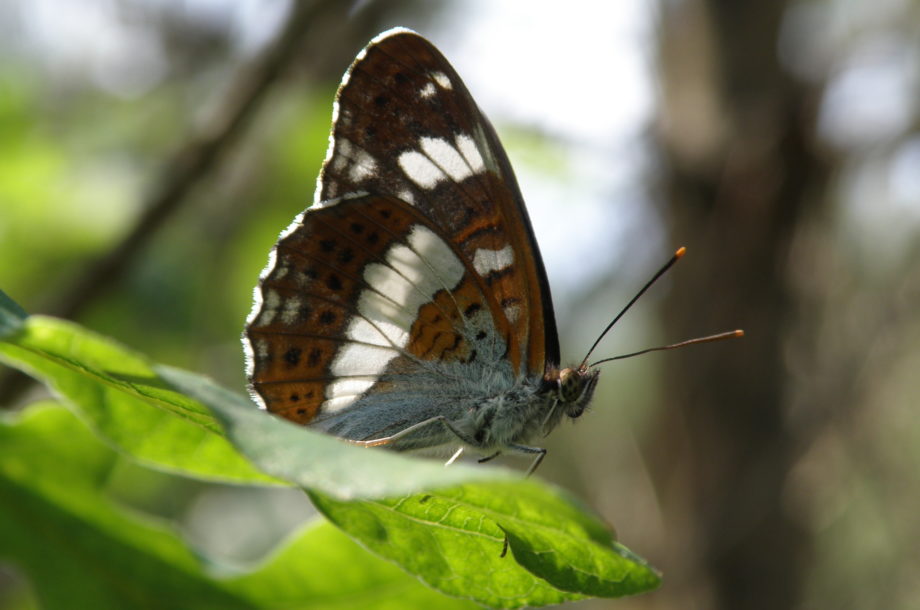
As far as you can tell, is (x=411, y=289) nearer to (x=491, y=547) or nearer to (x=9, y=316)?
(x=491, y=547)

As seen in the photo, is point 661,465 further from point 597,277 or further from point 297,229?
point 297,229

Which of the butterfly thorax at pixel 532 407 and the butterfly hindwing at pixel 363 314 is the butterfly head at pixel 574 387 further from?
the butterfly hindwing at pixel 363 314

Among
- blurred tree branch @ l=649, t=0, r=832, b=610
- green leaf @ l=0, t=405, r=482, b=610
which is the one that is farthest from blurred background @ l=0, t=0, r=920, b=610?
green leaf @ l=0, t=405, r=482, b=610

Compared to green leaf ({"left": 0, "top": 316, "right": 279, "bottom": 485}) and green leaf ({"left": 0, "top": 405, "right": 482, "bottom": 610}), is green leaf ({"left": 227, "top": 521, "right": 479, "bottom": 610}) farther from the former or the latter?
green leaf ({"left": 0, "top": 316, "right": 279, "bottom": 485})

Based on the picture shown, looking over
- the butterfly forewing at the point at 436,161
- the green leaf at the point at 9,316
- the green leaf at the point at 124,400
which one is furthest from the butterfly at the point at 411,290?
the green leaf at the point at 9,316

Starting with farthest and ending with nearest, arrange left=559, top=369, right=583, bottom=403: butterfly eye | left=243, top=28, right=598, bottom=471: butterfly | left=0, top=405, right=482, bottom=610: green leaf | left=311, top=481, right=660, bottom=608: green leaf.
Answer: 1. left=559, top=369, right=583, bottom=403: butterfly eye
2. left=243, top=28, right=598, bottom=471: butterfly
3. left=0, top=405, right=482, bottom=610: green leaf
4. left=311, top=481, right=660, bottom=608: green leaf

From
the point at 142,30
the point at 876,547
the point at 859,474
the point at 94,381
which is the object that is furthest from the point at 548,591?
the point at 876,547

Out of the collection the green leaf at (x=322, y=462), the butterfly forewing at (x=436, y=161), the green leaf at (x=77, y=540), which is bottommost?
the green leaf at (x=77, y=540)
